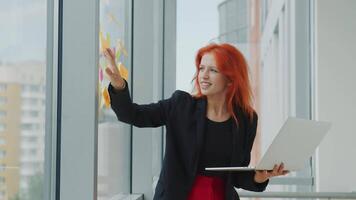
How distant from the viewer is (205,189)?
2002mm

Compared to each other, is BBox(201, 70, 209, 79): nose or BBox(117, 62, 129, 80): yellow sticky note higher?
BBox(117, 62, 129, 80): yellow sticky note

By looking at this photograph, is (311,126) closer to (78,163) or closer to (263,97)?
(78,163)

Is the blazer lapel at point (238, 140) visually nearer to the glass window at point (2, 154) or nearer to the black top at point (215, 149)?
the black top at point (215, 149)

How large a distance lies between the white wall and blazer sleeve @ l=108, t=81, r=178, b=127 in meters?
1.69

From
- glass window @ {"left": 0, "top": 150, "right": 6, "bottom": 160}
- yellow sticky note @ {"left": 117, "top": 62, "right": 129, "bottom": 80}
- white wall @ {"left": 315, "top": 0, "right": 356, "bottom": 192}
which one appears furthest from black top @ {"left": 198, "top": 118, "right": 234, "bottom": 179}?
white wall @ {"left": 315, "top": 0, "right": 356, "bottom": 192}

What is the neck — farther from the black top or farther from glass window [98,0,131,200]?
glass window [98,0,131,200]

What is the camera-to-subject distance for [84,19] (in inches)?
66.1

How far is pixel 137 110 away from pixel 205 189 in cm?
35

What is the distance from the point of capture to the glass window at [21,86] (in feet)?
4.39

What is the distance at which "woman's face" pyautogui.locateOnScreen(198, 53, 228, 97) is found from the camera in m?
2.08

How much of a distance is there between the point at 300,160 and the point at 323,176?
59.1 inches

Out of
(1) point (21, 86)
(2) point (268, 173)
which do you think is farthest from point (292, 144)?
(1) point (21, 86)

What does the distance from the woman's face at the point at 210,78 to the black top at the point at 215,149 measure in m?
0.13

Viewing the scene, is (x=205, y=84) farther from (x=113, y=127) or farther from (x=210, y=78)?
(x=113, y=127)
